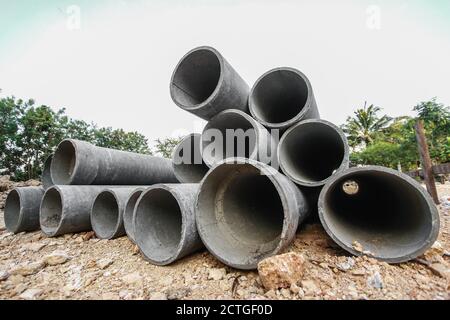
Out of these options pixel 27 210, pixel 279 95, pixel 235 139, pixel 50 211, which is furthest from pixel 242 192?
pixel 27 210

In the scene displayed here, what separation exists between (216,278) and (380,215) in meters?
2.38

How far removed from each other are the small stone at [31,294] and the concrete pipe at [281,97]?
2.85 metres

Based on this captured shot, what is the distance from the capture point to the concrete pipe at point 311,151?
2.74m

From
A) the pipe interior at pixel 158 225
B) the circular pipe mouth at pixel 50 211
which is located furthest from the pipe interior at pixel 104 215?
the pipe interior at pixel 158 225

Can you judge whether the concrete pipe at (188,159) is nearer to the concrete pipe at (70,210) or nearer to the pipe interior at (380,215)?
the concrete pipe at (70,210)

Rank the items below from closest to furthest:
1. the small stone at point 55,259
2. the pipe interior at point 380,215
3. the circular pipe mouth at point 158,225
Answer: the pipe interior at point 380,215 → the circular pipe mouth at point 158,225 → the small stone at point 55,259

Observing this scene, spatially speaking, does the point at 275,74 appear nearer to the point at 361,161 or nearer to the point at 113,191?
the point at 113,191

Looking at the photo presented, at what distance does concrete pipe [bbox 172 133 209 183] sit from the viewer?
3990mm

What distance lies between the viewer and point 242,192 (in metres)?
2.85

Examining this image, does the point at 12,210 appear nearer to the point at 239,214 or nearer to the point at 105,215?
the point at 105,215

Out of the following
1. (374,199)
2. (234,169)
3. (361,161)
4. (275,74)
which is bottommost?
(361,161)
